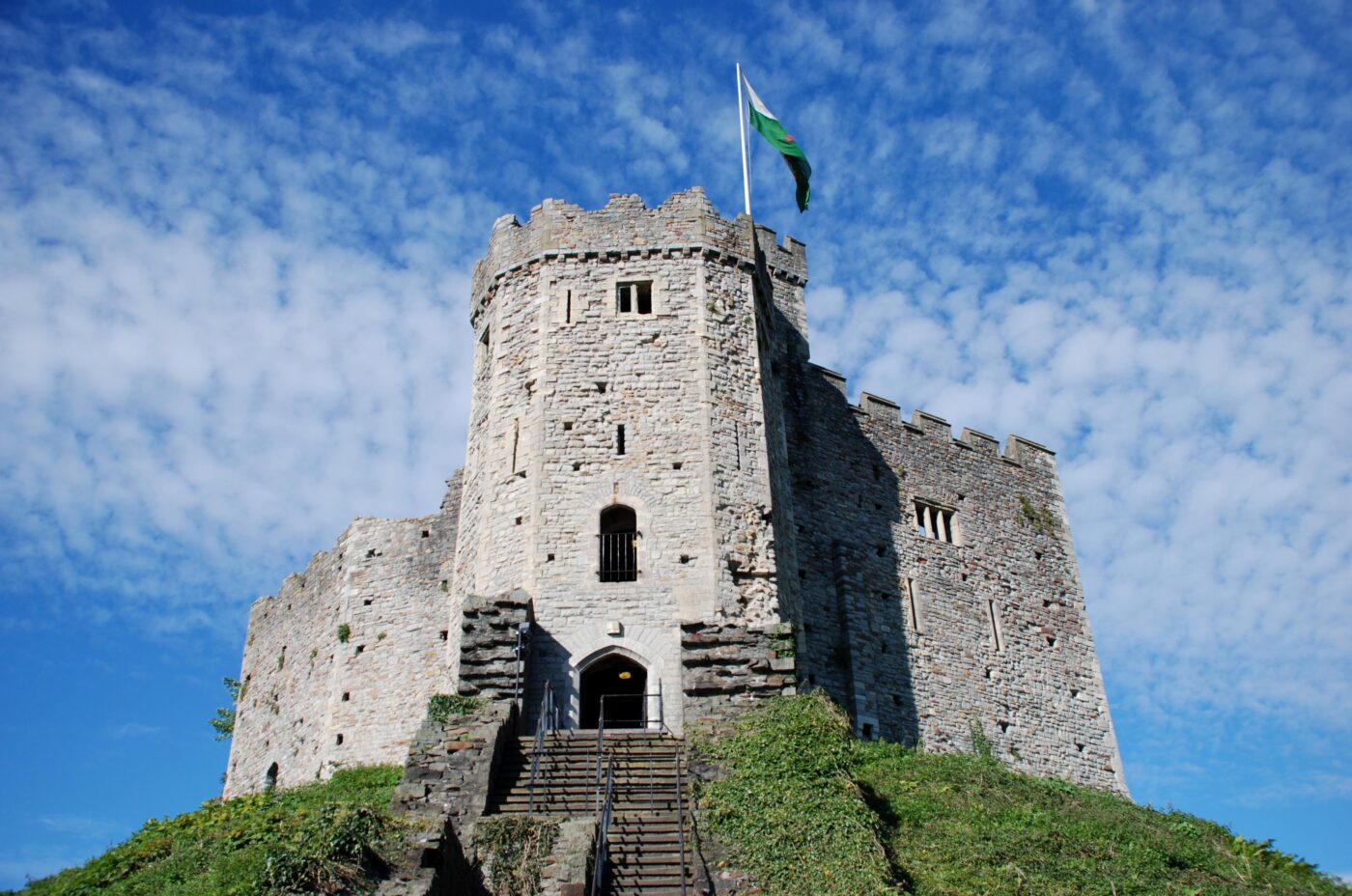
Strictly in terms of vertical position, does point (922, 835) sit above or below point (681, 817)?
above

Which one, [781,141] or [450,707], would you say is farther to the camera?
[781,141]

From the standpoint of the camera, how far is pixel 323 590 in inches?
1121

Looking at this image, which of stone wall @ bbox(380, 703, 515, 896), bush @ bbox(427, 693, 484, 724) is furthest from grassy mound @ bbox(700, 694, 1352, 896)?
bush @ bbox(427, 693, 484, 724)

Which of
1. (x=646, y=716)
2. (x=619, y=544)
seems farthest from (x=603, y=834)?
(x=619, y=544)

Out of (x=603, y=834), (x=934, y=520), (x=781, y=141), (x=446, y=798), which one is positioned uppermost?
(x=781, y=141)

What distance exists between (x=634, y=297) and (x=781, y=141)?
8270mm

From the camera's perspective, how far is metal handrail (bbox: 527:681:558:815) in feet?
51.4

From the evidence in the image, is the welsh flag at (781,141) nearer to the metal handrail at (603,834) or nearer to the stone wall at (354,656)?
the stone wall at (354,656)

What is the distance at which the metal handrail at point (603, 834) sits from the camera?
12.4 meters

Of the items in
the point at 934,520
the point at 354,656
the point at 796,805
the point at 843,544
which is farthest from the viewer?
the point at 934,520

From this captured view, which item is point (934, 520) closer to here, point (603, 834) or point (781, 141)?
point (781, 141)

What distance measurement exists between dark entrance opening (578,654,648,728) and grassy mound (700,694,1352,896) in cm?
268

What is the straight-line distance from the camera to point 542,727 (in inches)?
652

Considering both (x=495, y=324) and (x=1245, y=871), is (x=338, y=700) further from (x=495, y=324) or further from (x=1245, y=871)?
(x=1245, y=871)
